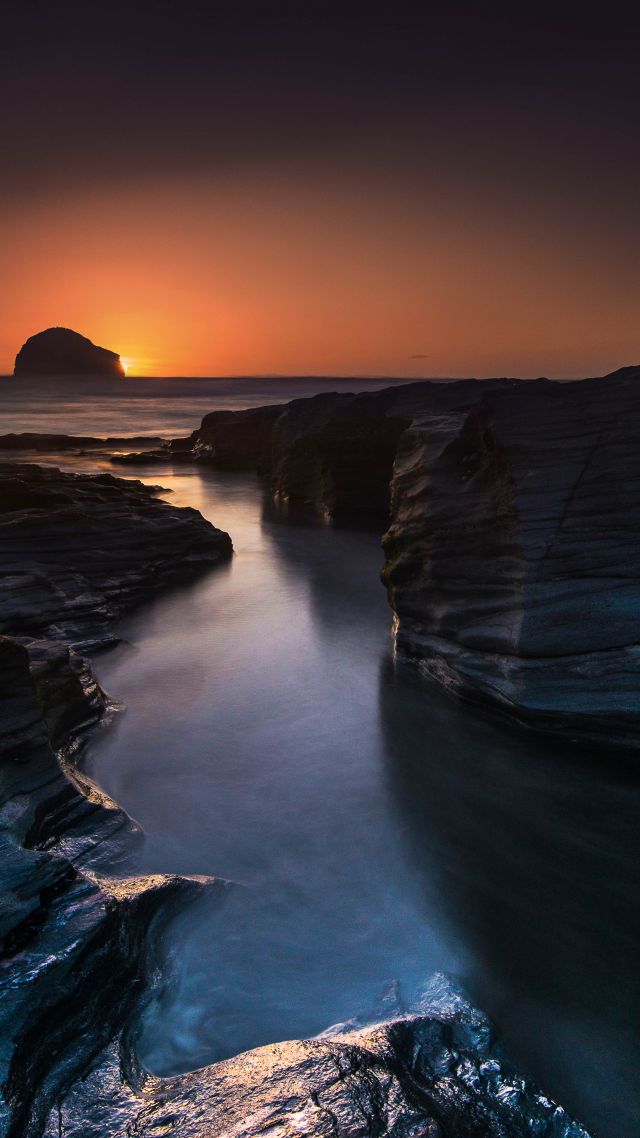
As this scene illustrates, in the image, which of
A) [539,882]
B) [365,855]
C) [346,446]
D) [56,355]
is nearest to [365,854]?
[365,855]

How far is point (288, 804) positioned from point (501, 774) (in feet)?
7.96

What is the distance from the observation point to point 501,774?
7.70 meters

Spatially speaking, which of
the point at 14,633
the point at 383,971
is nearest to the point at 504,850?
the point at 383,971

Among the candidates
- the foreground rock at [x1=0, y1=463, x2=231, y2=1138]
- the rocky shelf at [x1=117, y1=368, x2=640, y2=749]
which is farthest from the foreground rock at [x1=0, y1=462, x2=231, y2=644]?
the rocky shelf at [x1=117, y1=368, x2=640, y2=749]

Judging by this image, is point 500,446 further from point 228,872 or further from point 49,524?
point 49,524

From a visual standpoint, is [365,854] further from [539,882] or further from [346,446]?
[346,446]

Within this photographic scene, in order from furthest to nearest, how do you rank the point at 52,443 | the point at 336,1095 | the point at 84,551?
the point at 52,443
the point at 84,551
the point at 336,1095

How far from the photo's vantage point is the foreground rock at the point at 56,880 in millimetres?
3846

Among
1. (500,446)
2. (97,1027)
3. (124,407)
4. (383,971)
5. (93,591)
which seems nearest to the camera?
(97,1027)

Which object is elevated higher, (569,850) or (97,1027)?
(97,1027)

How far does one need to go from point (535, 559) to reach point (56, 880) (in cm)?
629

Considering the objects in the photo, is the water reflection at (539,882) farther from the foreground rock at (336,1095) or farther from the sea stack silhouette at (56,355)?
the sea stack silhouette at (56,355)

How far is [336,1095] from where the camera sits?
3.57 meters

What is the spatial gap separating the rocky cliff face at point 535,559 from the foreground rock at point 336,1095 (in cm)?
438
